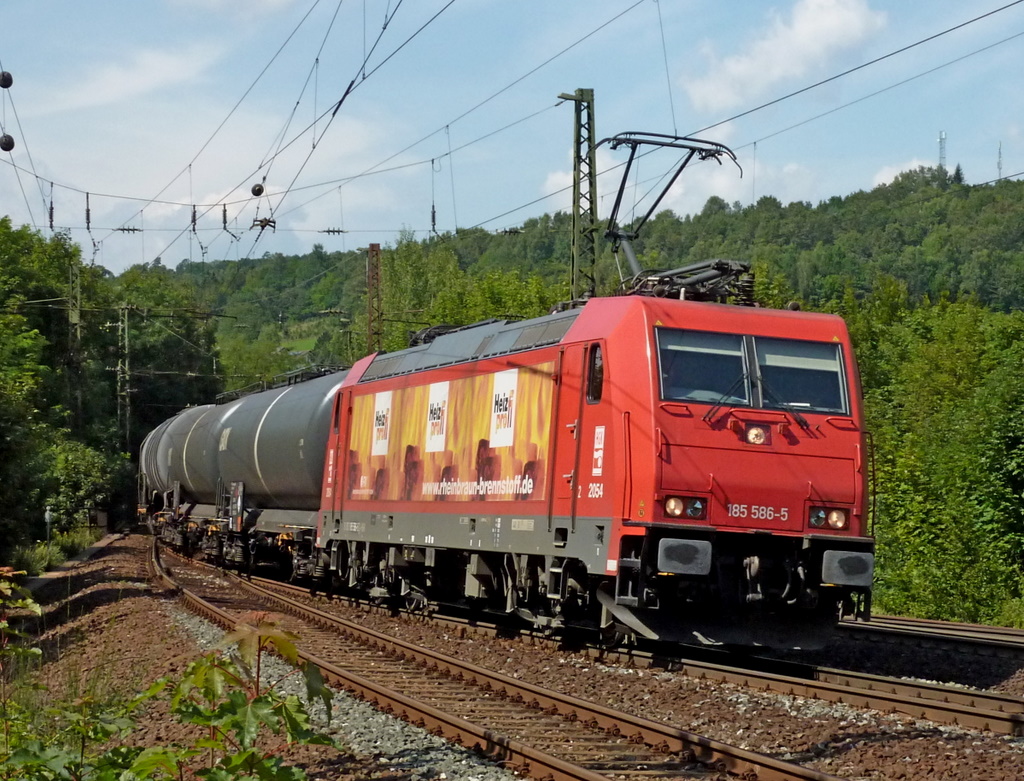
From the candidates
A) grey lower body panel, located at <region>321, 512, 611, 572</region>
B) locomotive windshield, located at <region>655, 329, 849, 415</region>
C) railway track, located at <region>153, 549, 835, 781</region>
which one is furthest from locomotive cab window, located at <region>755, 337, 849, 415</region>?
railway track, located at <region>153, 549, 835, 781</region>

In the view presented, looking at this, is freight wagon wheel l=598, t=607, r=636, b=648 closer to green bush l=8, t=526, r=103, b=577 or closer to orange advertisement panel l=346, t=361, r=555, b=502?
orange advertisement panel l=346, t=361, r=555, b=502

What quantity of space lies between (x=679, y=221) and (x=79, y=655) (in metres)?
117

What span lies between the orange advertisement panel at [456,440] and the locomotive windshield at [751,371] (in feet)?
5.81

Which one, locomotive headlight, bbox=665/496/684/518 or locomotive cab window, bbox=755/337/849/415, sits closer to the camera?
locomotive headlight, bbox=665/496/684/518

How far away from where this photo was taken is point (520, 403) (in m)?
14.2

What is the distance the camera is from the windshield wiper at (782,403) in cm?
1227

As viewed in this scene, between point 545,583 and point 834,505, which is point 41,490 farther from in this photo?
point 834,505

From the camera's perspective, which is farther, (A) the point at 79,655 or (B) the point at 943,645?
(A) the point at 79,655

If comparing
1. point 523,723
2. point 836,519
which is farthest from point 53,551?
point 523,723

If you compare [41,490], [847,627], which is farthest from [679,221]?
[847,627]

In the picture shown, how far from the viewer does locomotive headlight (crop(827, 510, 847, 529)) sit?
12086mm

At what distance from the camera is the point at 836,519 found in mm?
12117

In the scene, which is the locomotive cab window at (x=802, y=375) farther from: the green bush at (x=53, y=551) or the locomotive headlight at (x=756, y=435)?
the green bush at (x=53, y=551)

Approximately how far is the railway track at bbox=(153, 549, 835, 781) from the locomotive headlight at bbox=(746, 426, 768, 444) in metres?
3.27
